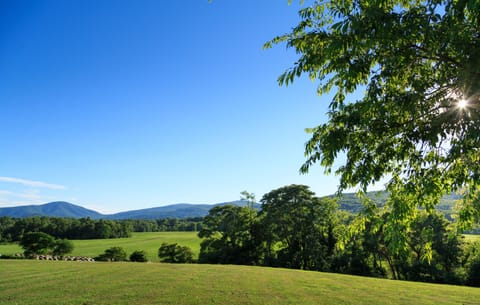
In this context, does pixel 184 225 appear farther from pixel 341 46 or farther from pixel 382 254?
pixel 341 46

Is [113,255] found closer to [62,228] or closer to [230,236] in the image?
[230,236]

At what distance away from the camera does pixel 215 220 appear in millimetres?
44156

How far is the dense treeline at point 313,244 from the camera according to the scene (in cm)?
3231

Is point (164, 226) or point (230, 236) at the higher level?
point (230, 236)

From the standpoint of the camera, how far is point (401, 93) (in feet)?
15.2

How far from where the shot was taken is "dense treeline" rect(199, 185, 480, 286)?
32.3m

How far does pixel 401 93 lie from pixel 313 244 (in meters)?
36.7

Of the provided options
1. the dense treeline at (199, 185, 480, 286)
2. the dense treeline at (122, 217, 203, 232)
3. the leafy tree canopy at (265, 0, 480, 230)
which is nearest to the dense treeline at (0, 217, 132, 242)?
the dense treeline at (122, 217, 203, 232)

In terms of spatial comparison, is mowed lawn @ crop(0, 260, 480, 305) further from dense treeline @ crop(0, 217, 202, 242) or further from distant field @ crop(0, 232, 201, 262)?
dense treeline @ crop(0, 217, 202, 242)

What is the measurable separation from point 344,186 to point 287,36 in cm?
304

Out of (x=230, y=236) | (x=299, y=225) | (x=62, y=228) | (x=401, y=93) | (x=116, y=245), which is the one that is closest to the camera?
(x=401, y=93)

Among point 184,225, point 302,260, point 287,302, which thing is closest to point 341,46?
point 287,302

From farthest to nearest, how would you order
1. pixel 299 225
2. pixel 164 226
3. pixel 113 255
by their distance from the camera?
pixel 164 226
pixel 113 255
pixel 299 225

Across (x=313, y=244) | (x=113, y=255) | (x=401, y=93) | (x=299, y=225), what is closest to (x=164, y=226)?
(x=113, y=255)
